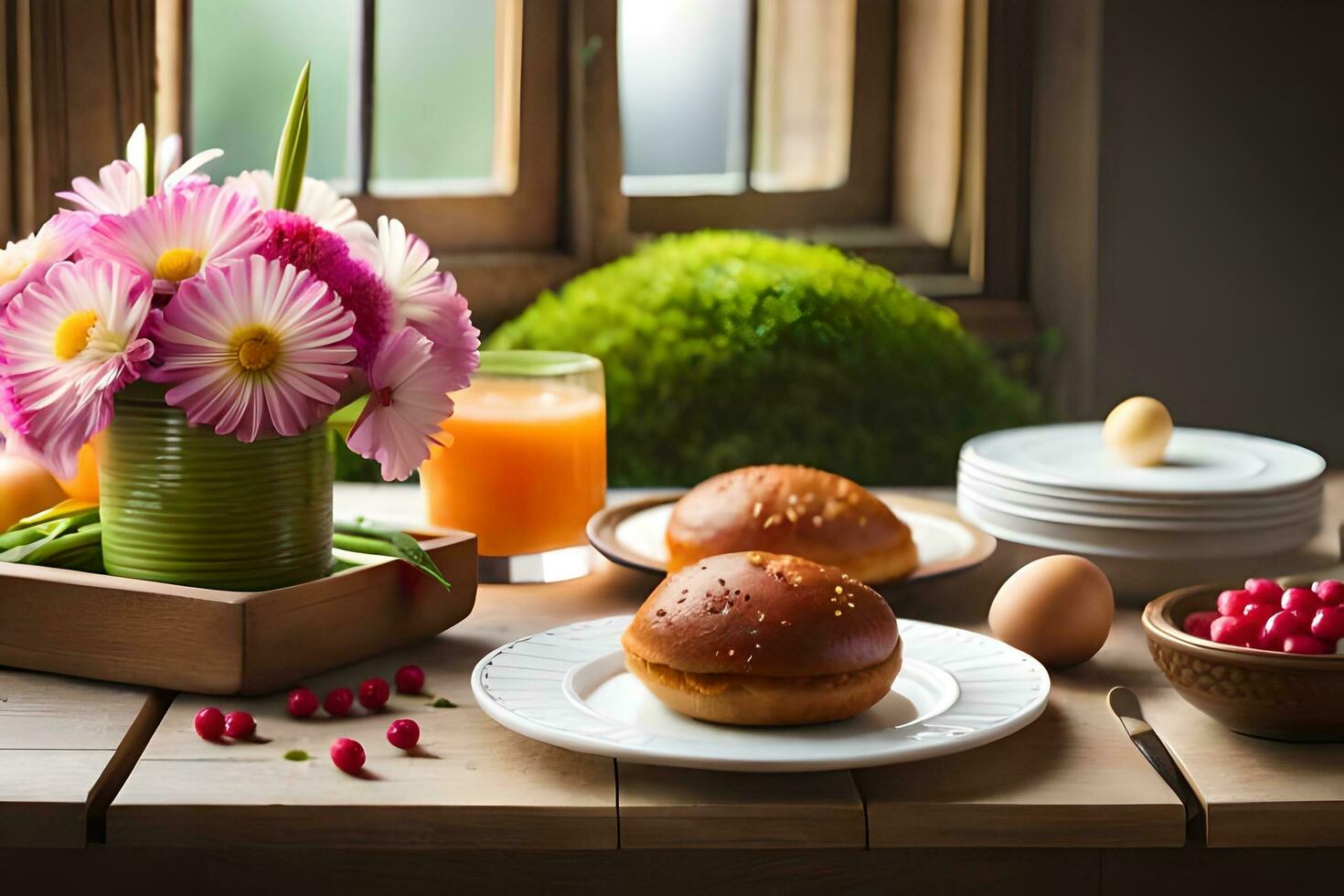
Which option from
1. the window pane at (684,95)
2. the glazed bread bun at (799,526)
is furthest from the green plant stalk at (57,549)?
the window pane at (684,95)

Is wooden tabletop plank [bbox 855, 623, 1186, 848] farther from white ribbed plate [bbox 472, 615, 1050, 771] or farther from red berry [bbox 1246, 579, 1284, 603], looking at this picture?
red berry [bbox 1246, 579, 1284, 603]

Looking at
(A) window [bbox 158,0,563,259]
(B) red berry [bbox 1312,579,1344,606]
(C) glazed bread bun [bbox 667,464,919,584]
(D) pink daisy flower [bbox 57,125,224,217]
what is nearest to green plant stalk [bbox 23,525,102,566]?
(D) pink daisy flower [bbox 57,125,224,217]

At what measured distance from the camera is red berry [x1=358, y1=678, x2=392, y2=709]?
3.01 feet

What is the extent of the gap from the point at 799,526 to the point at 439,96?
5.90 ft

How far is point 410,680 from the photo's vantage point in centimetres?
95

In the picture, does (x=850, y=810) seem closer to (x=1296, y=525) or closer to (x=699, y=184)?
(x=1296, y=525)

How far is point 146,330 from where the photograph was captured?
35.9 inches

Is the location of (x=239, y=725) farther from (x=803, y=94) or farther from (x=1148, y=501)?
(x=803, y=94)

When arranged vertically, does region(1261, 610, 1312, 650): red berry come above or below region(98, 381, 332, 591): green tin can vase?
below

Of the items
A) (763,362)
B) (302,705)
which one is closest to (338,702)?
(302,705)

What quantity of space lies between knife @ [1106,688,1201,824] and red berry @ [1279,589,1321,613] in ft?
0.36

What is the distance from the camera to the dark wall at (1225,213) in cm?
260

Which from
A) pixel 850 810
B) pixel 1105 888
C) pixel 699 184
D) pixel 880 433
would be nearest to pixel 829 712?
pixel 850 810

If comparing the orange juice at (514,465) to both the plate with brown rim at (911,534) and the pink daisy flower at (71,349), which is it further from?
the pink daisy flower at (71,349)
